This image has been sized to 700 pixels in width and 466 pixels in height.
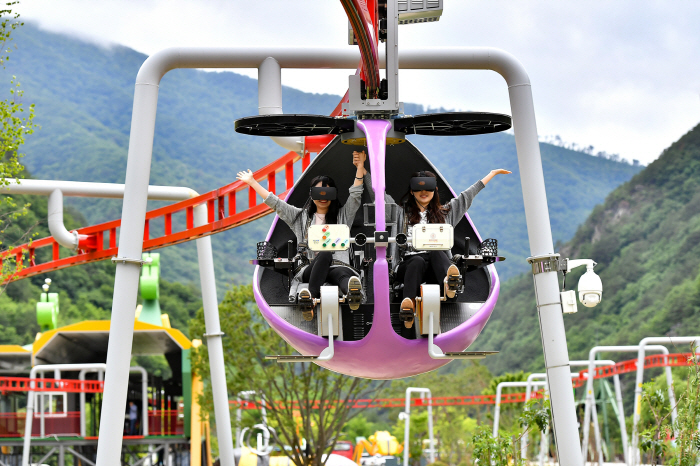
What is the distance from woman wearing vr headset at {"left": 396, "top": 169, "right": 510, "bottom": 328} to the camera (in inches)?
235

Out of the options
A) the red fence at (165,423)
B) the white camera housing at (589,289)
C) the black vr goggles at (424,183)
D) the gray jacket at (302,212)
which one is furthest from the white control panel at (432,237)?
the red fence at (165,423)

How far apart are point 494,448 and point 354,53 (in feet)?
14.9

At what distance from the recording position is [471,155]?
11319 cm

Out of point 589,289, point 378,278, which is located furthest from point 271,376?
point 378,278

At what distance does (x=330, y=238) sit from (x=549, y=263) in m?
1.94

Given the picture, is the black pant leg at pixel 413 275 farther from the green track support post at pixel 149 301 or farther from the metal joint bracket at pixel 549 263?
the green track support post at pixel 149 301

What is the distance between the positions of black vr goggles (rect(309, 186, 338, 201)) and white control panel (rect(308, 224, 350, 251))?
78 cm

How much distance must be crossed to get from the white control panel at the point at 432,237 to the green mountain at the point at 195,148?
76.0 meters

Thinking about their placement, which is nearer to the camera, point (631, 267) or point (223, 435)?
point (223, 435)

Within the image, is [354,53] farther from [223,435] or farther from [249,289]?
[249,289]

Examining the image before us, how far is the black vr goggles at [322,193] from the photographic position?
6.55m

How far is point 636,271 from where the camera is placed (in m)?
58.2

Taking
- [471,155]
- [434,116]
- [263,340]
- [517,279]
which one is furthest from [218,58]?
[471,155]

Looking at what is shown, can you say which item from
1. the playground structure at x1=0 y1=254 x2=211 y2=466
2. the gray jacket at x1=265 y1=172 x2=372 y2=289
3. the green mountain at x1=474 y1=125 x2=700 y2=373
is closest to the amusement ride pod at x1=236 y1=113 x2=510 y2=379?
the gray jacket at x1=265 y1=172 x2=372 y2=289
